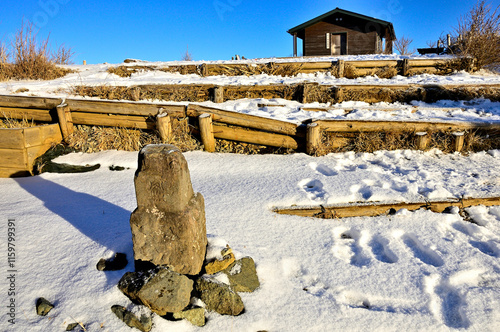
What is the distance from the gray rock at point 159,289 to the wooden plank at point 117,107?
3169 mm

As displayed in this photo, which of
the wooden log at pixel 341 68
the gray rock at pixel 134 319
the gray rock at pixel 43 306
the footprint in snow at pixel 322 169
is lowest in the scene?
the gray rock at pixel 134 319

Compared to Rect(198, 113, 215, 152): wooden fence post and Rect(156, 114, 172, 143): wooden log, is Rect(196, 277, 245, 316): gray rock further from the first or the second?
Rect(156, 114, 172, 143): wooden log

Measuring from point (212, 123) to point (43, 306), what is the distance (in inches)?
127

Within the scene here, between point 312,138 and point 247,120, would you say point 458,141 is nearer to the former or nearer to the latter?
point 312,138

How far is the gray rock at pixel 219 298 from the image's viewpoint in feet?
5.64

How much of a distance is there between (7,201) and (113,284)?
207cm

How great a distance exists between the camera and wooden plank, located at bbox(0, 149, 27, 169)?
3885 mm

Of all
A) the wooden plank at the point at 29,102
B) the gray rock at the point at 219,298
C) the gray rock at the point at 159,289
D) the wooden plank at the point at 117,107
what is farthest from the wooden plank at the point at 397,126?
the wooden plank at the point at 29,102

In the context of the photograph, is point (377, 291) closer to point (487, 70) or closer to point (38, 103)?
point (38, 103)

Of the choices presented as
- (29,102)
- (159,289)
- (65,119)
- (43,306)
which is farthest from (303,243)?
(29,102)

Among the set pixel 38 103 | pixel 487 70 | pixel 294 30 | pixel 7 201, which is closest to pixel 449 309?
pixel 7 201

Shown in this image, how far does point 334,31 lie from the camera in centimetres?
1850

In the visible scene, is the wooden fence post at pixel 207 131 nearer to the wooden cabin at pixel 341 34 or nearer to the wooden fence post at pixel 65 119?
the wooden fence post at pixel 65 119

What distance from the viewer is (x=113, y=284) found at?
5.85 ft
